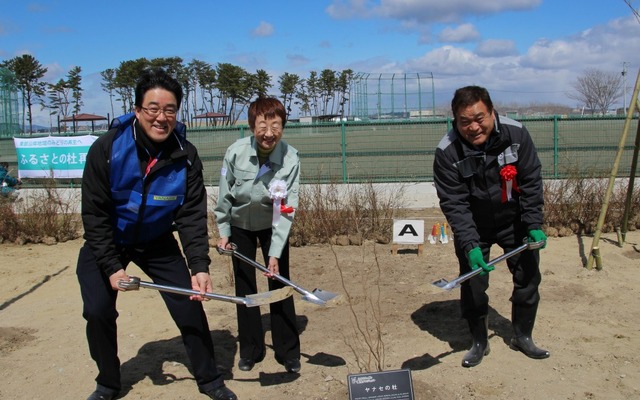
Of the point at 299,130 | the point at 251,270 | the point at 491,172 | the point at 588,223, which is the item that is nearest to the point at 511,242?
the point at 491,172

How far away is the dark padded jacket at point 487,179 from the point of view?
3.86 metres

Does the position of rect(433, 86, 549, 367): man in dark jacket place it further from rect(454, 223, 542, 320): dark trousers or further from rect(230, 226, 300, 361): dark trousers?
rect(230, 226, 300, 361): dark trousers

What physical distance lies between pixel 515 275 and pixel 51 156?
1149cm

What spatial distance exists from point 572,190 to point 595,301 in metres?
2.98

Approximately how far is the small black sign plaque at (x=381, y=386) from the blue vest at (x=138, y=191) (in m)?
1.41

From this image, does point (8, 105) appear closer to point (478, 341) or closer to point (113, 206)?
point (113, 206)

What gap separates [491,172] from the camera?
3.90 meters

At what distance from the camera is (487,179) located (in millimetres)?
3934

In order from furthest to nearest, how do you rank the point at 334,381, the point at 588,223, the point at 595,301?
the point at 588,223
the point at 595,301
the point at 334,381

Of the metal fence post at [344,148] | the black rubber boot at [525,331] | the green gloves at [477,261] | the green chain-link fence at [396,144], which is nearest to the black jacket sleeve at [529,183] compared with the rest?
the green gloves at [477,261]

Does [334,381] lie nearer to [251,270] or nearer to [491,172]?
[251,270]

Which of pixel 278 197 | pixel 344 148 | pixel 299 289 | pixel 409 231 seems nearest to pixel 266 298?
pixel 299 289

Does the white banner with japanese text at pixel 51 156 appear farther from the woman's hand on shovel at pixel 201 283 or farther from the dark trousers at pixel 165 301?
the woman's hand on shovel at pixel 201 283

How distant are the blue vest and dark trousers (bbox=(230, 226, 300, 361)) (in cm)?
66
